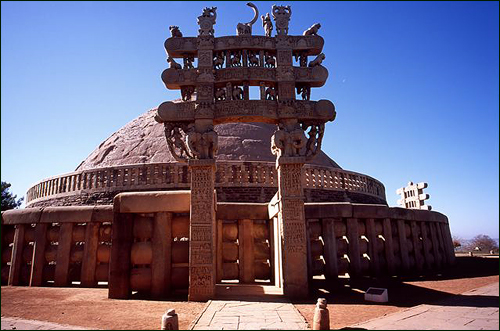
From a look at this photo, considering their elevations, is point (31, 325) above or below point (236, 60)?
below

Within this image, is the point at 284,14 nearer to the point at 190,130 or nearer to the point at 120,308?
the point at 190,130

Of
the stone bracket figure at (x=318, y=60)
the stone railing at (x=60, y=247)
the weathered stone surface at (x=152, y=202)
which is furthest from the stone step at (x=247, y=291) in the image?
the stone bracket figure at (x=318, y=60)

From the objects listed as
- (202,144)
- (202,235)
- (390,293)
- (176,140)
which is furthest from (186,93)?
(390,293)

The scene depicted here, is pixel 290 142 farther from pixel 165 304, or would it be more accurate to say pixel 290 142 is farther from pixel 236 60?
pixel 165 304

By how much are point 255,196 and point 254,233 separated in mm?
3311

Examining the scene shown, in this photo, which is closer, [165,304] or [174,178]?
[165,304]

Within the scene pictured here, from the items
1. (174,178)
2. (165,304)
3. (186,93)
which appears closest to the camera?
(165,304)

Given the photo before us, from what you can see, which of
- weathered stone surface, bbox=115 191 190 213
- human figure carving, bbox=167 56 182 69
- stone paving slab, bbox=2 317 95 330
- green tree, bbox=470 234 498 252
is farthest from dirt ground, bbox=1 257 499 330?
green tree, bbox=470 234 498 252

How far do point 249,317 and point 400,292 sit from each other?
12.0 ft

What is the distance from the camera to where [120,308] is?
18.0ft

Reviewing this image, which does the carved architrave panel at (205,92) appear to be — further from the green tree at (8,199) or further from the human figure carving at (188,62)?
the green tree at (8,199)

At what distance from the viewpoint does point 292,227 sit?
6609mm

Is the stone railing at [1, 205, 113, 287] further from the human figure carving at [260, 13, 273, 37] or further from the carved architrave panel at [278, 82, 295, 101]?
the human figure carving at [260, 13, 273, 37]

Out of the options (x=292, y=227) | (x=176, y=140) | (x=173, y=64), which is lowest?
(x=292, y=227)
